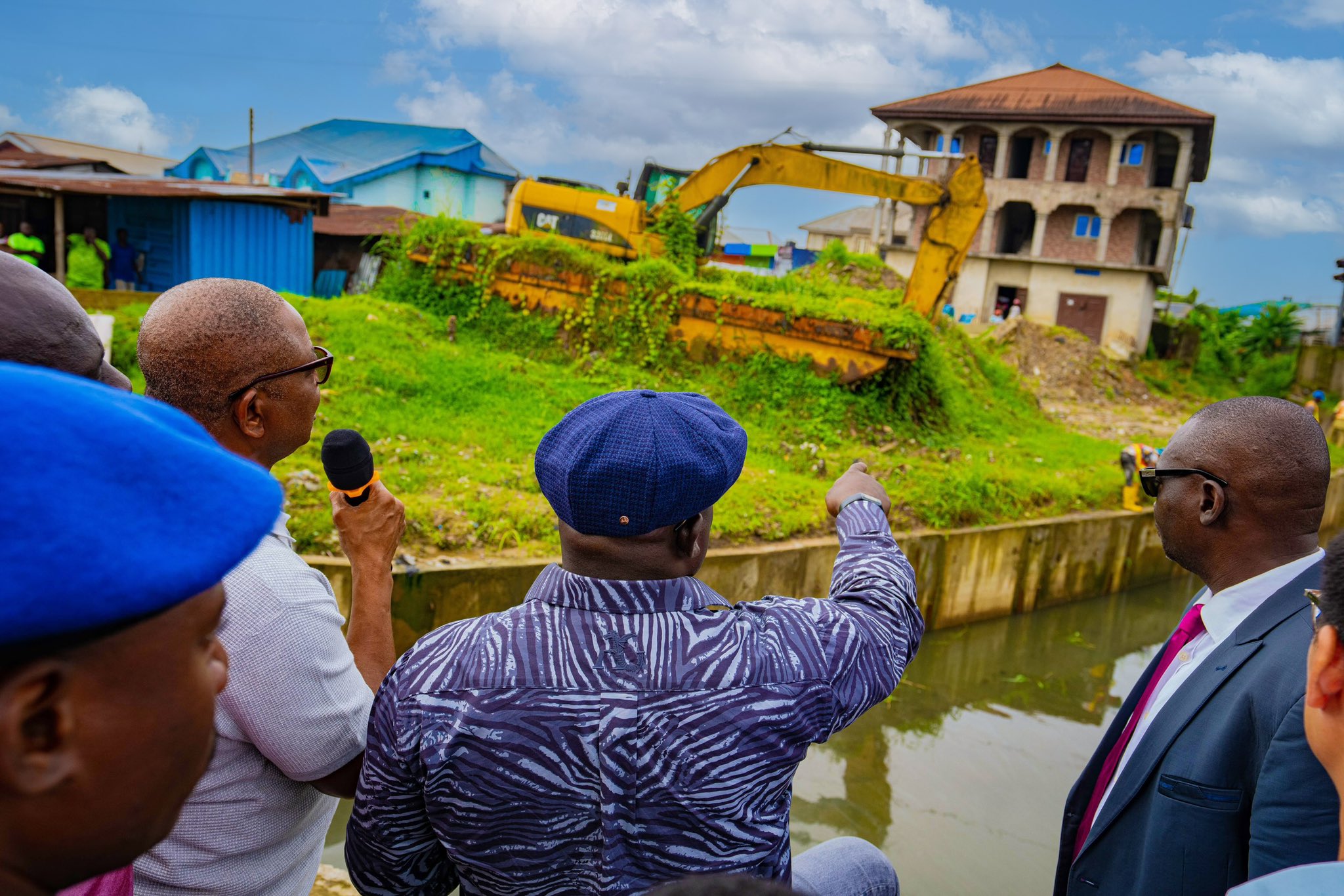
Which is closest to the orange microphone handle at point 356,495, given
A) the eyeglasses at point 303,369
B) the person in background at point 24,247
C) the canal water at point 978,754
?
the eyeglasses at point 303,369

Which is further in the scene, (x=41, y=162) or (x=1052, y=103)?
(x=1052, y=103)

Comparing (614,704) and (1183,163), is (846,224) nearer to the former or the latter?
(1183,163)

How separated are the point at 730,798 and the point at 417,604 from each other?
4.37 metres

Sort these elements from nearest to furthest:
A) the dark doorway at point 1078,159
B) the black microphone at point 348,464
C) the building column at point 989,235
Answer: the black microphone at point 348,464 < the dark doorway at point 1078,159 < the building column at point 989,235

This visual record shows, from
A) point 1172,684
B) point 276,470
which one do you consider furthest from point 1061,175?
point 1172,684

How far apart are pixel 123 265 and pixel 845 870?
1406 cm

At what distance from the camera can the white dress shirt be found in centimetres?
210

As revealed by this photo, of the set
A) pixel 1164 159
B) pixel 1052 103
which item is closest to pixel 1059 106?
pixel 1052 103

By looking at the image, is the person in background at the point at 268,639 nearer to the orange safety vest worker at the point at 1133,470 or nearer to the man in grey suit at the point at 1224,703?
the man in grey suit at the point at 1224,703

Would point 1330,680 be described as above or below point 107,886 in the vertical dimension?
above

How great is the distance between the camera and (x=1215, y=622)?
85.4 inches

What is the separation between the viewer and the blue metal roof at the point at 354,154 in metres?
A: 28.2

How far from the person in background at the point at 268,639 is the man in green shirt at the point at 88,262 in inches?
519

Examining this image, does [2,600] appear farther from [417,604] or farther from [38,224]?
[38,224]
